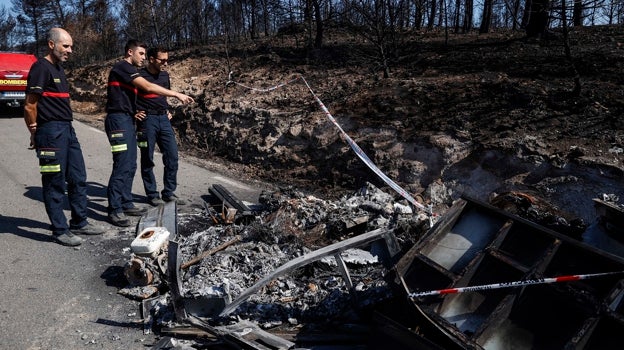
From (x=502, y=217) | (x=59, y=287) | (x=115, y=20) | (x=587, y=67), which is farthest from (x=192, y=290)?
(x=115, y=20)

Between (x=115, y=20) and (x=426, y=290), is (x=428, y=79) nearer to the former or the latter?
(x=426, y=290)

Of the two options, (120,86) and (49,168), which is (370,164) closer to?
(120,86)

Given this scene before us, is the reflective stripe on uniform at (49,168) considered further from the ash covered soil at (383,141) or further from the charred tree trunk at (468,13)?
the charred tree trunk at (468,13)

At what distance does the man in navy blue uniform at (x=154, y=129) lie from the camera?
6.70 m

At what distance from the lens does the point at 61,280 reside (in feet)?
15.9

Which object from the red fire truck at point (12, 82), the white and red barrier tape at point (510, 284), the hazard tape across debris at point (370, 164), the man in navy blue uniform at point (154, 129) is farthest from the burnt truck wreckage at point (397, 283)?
the red fire truck at point (12, 82)

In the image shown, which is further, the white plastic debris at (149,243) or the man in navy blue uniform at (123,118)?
the man in navy blue uniform at (123,118)

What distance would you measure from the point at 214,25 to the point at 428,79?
17.2 m

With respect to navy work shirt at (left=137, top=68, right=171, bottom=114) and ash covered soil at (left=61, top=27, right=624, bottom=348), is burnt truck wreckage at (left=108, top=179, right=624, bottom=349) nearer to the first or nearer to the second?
ash covered soil at (left=61, top=27, right=624, bottom=348)

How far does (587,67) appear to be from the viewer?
9.02 meters

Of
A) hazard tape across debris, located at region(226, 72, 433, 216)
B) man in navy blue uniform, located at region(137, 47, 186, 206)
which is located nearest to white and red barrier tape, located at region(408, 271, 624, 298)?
hazard tape across debris, located at region(226, 72, 433, 216)

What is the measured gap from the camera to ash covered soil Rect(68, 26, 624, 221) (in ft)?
22.3

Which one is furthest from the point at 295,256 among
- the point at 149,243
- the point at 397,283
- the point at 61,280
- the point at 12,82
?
the point at 12,82

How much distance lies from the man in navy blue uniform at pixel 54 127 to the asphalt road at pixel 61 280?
401 mm
